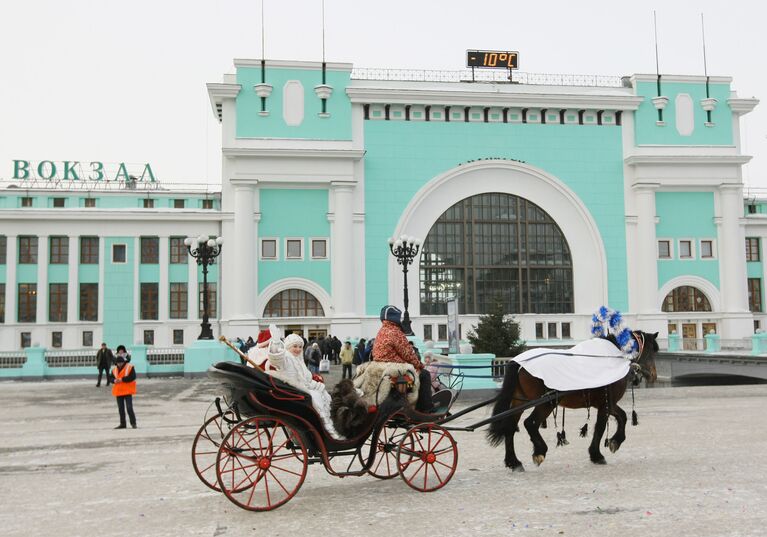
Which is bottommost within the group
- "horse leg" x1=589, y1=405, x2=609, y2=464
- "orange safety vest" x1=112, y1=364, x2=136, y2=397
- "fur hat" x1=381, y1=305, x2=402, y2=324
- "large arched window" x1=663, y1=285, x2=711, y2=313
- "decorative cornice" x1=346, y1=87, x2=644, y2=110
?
"horse leg" x1=589, y1=405, x2=609, y2=464

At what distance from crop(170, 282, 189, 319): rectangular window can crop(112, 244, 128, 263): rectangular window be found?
3.08 m

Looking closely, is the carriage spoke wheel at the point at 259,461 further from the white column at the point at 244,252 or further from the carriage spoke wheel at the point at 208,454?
the white column at the point at 244,252

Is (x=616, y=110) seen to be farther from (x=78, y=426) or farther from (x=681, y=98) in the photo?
(x=78, y=426)

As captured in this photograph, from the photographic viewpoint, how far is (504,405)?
29.3ft

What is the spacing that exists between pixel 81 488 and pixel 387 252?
3420 centimetres

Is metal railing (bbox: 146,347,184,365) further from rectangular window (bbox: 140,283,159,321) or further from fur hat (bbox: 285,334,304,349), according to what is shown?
fur hat (bbox: 285,334,304,349)

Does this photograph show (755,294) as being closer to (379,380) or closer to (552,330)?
(552,330)

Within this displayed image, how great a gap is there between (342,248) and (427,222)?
18.3 feet

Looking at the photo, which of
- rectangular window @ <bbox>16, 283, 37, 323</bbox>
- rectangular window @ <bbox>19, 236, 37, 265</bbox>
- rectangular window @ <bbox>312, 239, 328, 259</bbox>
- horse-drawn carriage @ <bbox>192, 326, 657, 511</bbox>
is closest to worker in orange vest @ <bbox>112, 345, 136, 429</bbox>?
horse-drawn carriage @ <bbox>192, 326, 657, 511</bbox>

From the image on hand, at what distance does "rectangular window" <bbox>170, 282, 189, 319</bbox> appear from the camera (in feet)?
136

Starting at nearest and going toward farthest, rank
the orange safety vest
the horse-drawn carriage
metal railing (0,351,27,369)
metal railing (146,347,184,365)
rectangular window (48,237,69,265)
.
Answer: the horse-drawn carriage, the orange safety vest, metal railing (0,351,27,369), metal railing (146,347,184,365), rectangular window (48,237,69,265)

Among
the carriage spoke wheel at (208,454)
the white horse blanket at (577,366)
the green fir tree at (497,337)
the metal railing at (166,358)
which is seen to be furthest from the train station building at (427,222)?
the white horse blanket at (577,366)

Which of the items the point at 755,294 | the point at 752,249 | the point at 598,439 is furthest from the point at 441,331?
the point at 598,439

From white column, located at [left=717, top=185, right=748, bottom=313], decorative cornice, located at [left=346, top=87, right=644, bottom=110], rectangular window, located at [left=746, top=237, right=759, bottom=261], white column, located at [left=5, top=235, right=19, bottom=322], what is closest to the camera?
white column, located at [left=5, top=235, right=19, bottom=322]
